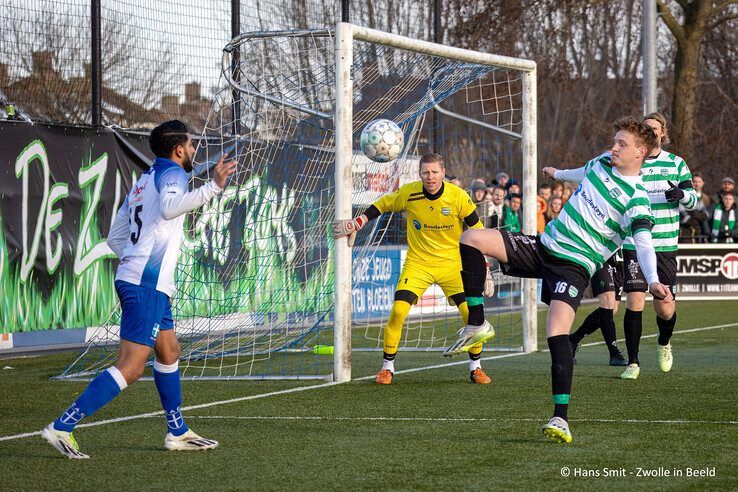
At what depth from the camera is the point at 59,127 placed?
12.0m

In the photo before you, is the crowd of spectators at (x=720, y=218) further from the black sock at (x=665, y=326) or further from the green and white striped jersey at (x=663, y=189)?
the green and white striped jersey at (x=663, y=189)

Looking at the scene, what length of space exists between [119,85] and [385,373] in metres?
5.60

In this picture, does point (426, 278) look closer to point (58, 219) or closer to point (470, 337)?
point (470, 337)

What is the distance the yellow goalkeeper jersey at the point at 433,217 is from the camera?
9.50 m

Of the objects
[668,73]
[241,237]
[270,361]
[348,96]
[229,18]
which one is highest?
[668,73]

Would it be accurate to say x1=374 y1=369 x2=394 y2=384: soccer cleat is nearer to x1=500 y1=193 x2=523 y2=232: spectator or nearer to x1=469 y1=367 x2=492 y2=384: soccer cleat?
x1=469 y1=367 x2=492 y2=384: soccer cleat

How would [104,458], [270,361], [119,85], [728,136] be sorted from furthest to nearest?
[728,136]
[119,85]
[270,361]
[104,458]

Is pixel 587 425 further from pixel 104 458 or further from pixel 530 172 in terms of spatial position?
pixel 530 172

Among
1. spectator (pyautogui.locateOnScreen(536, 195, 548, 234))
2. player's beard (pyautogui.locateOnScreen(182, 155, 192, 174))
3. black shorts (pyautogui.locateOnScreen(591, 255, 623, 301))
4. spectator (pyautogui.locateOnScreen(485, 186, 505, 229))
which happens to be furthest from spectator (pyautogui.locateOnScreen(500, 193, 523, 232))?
player's beard (pyautogui.locateOnScreen(182, 155, 192, 174))

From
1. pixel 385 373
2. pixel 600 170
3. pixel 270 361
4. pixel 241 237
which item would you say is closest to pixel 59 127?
pixel 241 237

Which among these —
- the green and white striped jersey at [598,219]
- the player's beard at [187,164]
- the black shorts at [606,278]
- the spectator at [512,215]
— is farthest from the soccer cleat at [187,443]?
the spectator at [512,215]

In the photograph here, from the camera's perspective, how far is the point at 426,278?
9586mm

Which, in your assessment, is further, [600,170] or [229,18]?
[229,18]

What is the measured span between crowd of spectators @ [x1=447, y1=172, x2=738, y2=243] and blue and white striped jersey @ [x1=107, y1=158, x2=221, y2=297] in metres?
7.90
